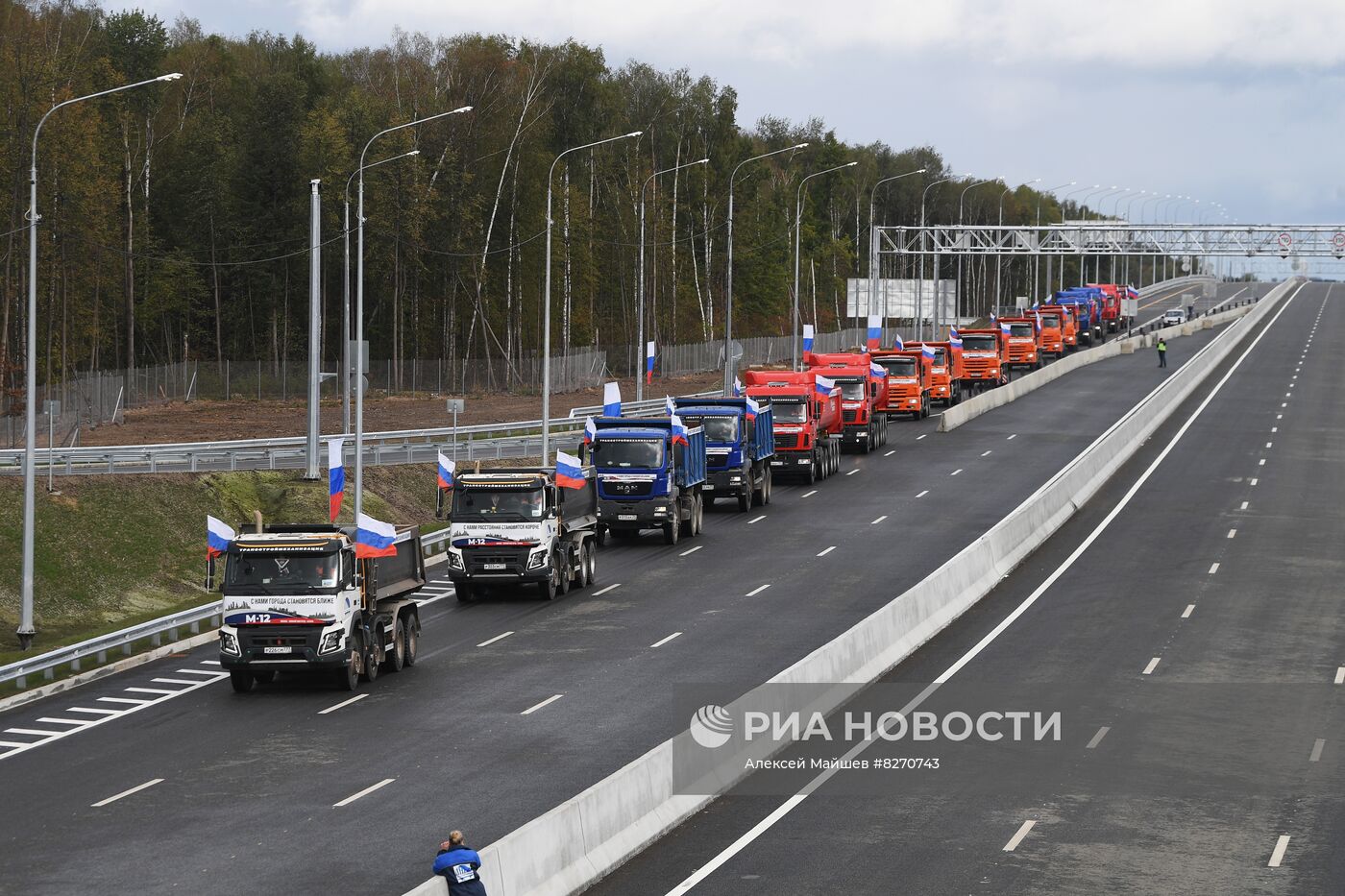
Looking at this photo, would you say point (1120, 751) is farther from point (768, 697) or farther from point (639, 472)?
point (639, 472)

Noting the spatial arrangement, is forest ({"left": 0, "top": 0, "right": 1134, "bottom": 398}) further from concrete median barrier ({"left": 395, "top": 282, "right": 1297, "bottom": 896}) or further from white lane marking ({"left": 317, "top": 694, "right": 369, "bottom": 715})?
white lane marking ({"left": 317, "top": 694, "right": 369, "bottom": 715})

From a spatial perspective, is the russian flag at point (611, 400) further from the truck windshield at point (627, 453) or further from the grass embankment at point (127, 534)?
the truck windshield at point (627, 453)

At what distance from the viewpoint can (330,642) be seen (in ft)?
93.0

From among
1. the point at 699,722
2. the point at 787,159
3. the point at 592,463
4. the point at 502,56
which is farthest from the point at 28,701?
the point at 787,159

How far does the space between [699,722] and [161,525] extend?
28775 millimetres

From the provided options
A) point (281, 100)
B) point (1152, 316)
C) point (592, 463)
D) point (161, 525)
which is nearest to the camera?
point (592, 463)

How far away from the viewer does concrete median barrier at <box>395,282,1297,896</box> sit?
1762cm

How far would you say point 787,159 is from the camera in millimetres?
179250

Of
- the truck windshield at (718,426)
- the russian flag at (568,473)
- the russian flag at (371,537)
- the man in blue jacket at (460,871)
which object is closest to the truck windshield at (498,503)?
the russian flag at (568,473)

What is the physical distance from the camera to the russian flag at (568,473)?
38781 millimetres

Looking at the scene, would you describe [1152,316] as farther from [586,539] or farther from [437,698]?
[437,698]

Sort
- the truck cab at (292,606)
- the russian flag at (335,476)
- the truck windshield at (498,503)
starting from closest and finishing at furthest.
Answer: the truck cab at (292,606) → the truck windshield at (498,503) → the russian flag at (335,476)

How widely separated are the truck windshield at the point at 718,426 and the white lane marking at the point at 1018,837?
2839cm

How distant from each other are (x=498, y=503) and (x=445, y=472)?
148 centimetres
